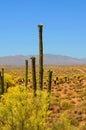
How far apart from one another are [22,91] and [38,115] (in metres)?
1.52

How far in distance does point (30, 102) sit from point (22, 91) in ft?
2.64

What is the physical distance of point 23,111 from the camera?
17.2 m

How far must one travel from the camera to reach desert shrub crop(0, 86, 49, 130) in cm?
1703

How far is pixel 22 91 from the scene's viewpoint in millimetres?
17812

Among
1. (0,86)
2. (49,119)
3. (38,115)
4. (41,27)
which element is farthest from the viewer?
(0,86)

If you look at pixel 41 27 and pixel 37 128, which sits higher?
pixel 41 27

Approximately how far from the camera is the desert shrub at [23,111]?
17.0 meters

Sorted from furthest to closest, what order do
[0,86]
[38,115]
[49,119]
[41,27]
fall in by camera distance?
[0,86] → [49,119] → [41,27] → [38,115]

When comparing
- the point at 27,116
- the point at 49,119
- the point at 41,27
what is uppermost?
the point at 41,27

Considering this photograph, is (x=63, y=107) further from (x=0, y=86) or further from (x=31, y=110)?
(x=31, y=110)

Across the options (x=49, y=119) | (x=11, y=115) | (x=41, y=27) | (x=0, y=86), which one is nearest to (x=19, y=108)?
(x=11, y=115)

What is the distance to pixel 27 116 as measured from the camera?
1727 centimetres

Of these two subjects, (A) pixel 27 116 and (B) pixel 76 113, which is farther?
(B) pixel 76 113

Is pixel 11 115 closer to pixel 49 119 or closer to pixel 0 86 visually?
pixel 49 119
